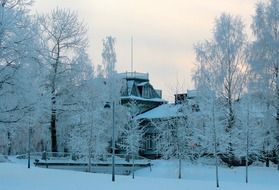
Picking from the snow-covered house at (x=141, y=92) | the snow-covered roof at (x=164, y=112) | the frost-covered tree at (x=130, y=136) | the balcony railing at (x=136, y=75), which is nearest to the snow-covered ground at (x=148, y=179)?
the frost-covered tree at (x=130, y=136)

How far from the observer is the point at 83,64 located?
49781mm

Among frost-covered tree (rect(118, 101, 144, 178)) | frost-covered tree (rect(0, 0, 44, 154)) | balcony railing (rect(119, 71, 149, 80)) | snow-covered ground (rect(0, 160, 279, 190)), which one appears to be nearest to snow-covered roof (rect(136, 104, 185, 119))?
frost-covered tree (rect(118, 101, 144, 178))

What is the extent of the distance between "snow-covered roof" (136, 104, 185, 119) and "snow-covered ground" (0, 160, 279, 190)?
4.35 m

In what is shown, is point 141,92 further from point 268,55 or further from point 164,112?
point 268,55

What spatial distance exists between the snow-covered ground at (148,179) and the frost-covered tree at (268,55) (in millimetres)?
4503

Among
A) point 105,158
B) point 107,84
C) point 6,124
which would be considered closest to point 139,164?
point 105,158

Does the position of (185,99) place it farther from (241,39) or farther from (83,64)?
(83,64)

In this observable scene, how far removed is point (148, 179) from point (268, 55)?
16.0m

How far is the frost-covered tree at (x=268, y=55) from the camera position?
1626 inches

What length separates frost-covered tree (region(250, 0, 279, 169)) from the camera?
41312mm

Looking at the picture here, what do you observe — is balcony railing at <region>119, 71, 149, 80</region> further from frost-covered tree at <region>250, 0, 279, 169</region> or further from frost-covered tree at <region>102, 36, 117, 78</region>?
frost-covered tree at <region>250, 0, 279, 169</region>

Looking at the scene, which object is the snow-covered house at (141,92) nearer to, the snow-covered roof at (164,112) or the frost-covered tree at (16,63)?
the snow-covered roof at (164,112)

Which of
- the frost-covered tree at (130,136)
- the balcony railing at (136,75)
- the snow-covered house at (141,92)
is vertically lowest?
the frost-covered tree at (130,136)

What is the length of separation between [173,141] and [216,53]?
991 centimetres
